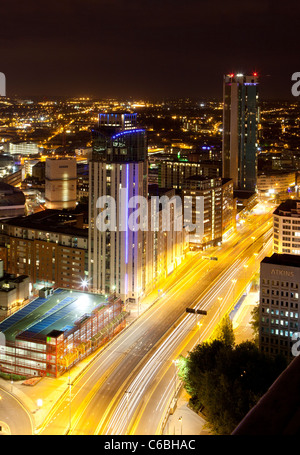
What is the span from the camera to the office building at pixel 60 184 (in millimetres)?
30391

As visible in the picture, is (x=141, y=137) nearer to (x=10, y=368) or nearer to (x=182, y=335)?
(x=182, y=335)

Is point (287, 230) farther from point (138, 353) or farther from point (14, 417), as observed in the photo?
point (14, 417)

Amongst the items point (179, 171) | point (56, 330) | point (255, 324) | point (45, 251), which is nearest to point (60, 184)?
point (179, 171)

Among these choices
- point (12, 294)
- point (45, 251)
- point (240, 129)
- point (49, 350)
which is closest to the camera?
point (49, 350)

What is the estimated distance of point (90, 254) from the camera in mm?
18734

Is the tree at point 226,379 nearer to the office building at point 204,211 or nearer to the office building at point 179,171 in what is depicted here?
the office building at point 204,211

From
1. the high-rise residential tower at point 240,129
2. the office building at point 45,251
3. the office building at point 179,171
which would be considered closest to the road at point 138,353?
the office building at point 45,251

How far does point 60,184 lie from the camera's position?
1200 inches

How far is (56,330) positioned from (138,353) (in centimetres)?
224

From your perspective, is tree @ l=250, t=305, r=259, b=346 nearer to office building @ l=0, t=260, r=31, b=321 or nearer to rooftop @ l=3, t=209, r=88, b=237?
rooftop @ l=3, t=209, r=88, b=237

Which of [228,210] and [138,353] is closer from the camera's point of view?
[138,353]

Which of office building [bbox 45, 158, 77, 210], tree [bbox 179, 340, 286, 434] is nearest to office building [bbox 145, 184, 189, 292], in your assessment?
tree [bbox 179, 340, 286, 434]

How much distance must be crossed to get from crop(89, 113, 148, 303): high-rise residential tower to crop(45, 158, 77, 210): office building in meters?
12.3
